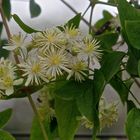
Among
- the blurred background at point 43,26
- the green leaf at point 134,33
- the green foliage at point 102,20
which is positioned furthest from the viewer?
the blurred background at point 43,26

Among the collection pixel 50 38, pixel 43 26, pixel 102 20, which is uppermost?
pixel 50 38

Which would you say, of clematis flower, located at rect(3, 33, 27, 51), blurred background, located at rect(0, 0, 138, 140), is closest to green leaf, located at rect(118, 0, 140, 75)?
clematis flower, located at rect(3, 33, 27, 51)

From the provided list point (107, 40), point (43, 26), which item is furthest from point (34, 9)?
point (107, 40)

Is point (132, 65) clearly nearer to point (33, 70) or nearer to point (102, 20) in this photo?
point (33, 70)

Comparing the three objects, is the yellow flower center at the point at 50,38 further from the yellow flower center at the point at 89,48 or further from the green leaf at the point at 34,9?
the green leaf at the point at 34,9

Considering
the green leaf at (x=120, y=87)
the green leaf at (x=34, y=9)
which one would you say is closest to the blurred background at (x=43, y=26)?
the green leaf at (x=34, y=9)

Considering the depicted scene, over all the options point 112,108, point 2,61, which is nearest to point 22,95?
point 2,61

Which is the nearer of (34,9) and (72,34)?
(72,34)

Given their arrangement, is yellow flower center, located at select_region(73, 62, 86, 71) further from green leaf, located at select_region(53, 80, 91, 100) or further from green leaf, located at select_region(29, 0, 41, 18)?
green leaf, located at select_region(29, 0, 41, 18)
